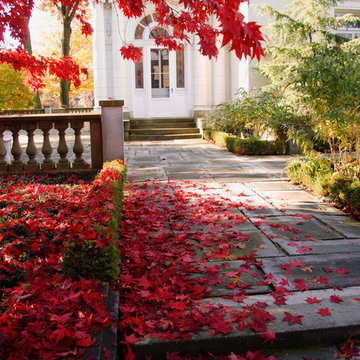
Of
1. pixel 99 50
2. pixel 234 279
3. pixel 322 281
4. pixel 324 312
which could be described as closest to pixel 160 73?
pixel 99 50

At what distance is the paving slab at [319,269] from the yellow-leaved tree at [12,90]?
54.9ft

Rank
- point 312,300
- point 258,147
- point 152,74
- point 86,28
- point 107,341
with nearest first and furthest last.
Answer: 1. point 107,341
2. point 312,300
3. point 86,28
4. point 258,147
5. point 152,74

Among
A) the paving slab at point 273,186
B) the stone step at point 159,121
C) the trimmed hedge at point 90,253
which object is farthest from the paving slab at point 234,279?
the stone step at point 159,121

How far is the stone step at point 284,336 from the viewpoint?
A: 209 cm

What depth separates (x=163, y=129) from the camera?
46.5 feet

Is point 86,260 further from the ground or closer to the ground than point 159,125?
closer to the ground

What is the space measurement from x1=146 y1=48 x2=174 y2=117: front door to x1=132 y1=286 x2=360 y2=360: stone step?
13546 mm

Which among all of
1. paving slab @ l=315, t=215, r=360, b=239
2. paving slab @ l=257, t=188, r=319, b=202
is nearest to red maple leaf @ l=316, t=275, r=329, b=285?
paving slab @ l=315, t=215, r=360, b=239

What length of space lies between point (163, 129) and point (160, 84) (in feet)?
7.22

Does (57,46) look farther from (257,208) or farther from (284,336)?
(284,336)

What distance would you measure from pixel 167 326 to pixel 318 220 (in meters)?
2.50

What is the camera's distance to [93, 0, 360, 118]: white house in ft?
49.1

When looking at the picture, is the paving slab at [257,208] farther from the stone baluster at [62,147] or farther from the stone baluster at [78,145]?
the stone baluster at [62,147]

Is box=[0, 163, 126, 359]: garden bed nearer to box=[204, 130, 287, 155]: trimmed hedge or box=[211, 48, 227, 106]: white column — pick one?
box=[204, 130, 287, 155]: trimmed hedge
